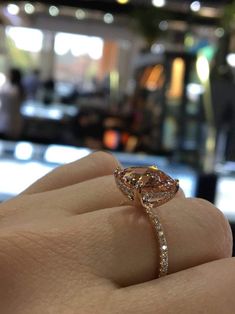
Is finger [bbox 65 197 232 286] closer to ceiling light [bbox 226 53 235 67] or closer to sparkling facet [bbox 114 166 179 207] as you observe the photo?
sparkling facet [bbox 114 166 179 207]

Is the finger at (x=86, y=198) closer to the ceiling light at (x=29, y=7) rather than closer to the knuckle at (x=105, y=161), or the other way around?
the knuckle at (x=105, y=161)

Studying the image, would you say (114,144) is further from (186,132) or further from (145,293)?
(145,293)

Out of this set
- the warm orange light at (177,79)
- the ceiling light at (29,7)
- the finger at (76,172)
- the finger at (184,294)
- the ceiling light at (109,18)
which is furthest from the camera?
the ceiling light at (109,18)

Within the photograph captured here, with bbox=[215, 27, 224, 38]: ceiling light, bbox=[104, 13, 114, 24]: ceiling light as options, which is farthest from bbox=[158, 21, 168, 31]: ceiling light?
bbox=[104, 13, 114, 24]: ceiling light

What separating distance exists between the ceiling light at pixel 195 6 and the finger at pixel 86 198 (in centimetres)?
433

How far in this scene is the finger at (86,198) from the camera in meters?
0.38

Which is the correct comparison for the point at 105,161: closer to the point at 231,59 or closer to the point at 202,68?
the point at 231,59

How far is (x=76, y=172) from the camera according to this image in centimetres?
46

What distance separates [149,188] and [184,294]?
2.8 inches

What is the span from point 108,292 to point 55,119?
4363mm

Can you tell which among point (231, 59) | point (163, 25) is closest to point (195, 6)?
point (163, 25)

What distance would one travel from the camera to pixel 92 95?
6613mm

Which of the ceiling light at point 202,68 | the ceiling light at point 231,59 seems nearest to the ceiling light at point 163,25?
the ceiling light at point 202,68

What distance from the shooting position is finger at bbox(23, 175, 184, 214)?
1.26ft
